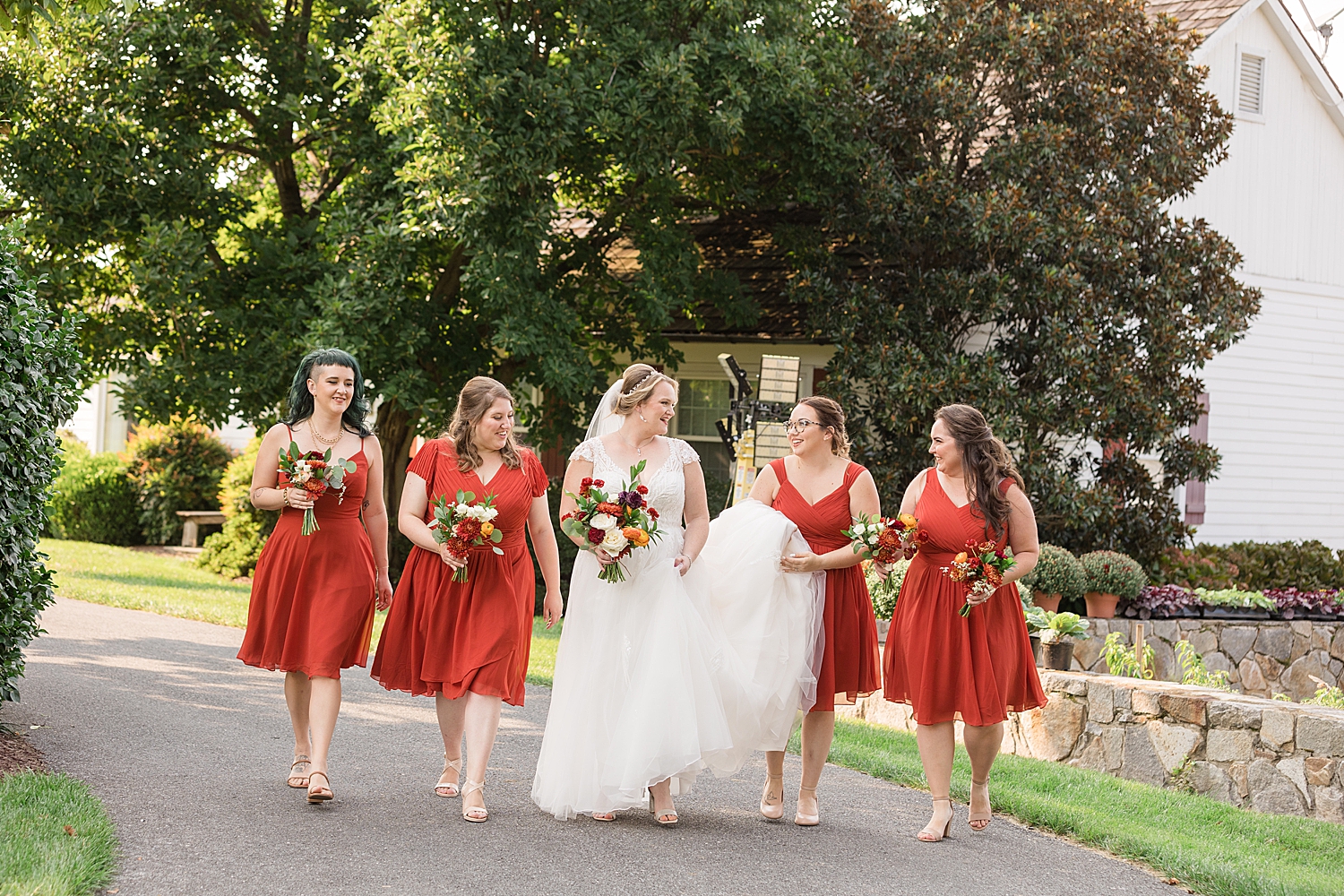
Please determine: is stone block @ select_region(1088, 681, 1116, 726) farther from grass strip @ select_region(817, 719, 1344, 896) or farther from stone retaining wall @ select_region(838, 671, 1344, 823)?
grass strip @ select_region(817, 719, 1344, 896)

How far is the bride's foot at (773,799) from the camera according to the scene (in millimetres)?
6270

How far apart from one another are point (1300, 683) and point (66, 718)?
44.7 ft

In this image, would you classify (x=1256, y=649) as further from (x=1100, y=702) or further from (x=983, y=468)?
(x=983, y=468)

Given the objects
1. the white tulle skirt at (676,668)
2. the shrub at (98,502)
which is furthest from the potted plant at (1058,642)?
the shrub at (98,502)

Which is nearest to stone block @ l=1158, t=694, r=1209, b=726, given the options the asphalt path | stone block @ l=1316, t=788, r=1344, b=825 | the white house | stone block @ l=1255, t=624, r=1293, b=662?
stone block @ l=1316, t=788, r=1344, b=825

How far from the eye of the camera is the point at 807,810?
244 inches

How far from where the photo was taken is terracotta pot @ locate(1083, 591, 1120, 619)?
531 inches

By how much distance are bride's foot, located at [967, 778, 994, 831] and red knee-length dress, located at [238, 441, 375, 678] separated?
305 cm

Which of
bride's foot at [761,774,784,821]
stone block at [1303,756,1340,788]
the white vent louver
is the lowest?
bride's foot at [761,774,784,821]

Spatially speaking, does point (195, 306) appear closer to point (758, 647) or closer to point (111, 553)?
point (111, 553)

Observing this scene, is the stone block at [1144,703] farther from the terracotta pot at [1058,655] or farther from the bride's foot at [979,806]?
the bride's foot at [979,806]

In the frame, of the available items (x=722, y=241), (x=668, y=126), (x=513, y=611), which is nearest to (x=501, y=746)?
(x=513, y=611)

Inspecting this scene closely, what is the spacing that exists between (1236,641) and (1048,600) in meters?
3.07

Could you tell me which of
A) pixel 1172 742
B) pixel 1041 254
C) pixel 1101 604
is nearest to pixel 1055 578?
pixel 1101 604
